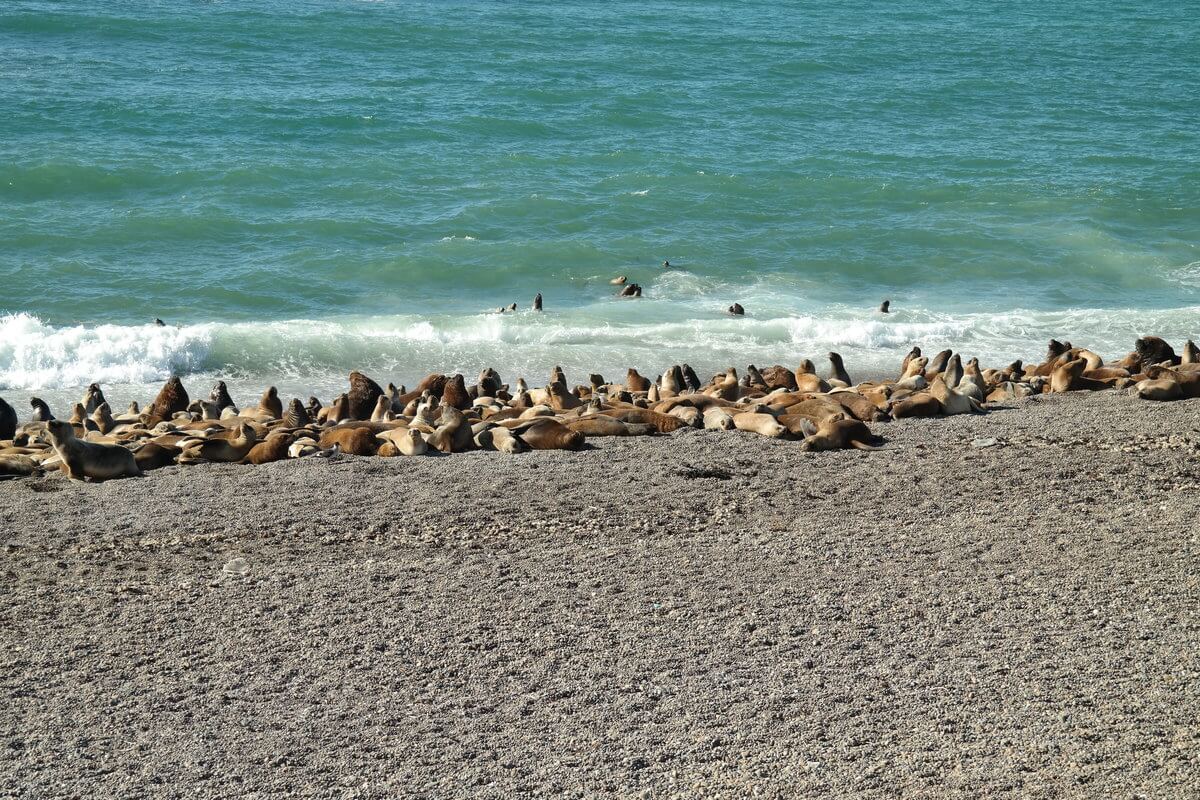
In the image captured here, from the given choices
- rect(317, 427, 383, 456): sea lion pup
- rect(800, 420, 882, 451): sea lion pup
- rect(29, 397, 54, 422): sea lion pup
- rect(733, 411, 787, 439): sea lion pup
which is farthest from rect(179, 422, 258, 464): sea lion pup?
rect(800, 420, 882, 451): sea lion pup

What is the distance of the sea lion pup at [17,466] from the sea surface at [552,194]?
5.86m

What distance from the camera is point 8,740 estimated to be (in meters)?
6.49

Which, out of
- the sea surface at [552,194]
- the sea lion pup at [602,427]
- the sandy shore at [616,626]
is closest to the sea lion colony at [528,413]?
the sea lion pup at [602,427]

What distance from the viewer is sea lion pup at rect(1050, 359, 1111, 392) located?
1362cm

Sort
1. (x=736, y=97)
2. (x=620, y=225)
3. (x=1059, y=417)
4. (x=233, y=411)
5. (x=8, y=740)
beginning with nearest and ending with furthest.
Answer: (x=8, y=740)
(x=1059, y=417)
(x=233, y=411)
(x=620, y=225)
(x=736, y=97)

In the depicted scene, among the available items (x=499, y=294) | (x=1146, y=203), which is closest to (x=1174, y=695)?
(x=499, y=294)

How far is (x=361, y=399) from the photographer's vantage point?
530 inches

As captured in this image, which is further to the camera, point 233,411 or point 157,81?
point 157,81

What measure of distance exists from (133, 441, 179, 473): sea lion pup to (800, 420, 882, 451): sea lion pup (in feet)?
17.1

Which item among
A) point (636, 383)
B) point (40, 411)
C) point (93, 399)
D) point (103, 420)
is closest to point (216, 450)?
point (103, 420)

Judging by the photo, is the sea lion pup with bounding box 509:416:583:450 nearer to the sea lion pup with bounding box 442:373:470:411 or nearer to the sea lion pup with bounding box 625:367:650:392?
the sea lion pup with bounding box 442:373:470:411

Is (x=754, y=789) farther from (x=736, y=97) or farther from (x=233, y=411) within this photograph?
(x=736, y=97)

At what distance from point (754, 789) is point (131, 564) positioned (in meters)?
4.58

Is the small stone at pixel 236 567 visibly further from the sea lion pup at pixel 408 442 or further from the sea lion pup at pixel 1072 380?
the sea lion pup at pixel 1072 380
